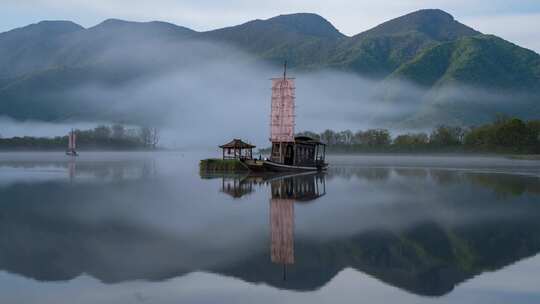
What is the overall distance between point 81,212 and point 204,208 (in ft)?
19.6

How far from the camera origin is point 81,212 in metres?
25.8

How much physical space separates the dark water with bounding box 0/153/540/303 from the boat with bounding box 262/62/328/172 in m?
36.9

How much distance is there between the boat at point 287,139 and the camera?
68.4 m

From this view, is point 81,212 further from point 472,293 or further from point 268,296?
point 472,293

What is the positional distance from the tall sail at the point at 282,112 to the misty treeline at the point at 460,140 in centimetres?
8289

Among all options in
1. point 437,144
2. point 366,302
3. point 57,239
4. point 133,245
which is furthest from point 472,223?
point 437,144

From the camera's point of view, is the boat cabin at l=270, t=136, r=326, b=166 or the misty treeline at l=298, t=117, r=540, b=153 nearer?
the boat cabin at l=270, t=136, r=326, b=166

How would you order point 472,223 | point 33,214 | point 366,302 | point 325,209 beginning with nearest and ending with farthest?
point 366,302
point 472,223
point 33,214
point 325,209

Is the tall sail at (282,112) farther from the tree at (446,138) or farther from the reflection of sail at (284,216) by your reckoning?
the tree at (446,138)

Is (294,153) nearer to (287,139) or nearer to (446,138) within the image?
(287,139)

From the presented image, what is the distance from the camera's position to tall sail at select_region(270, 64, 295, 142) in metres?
69.4

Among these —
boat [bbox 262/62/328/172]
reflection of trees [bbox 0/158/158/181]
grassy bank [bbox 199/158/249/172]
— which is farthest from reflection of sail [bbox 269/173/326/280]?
boat [bbox 262/62/328/172]

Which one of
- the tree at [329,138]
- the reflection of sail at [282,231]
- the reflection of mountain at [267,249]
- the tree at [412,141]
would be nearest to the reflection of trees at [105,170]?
the reflection of sail at [282,231]

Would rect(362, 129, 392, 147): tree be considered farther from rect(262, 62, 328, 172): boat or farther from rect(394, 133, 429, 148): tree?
rect(262, 62, 328, 172): boat
